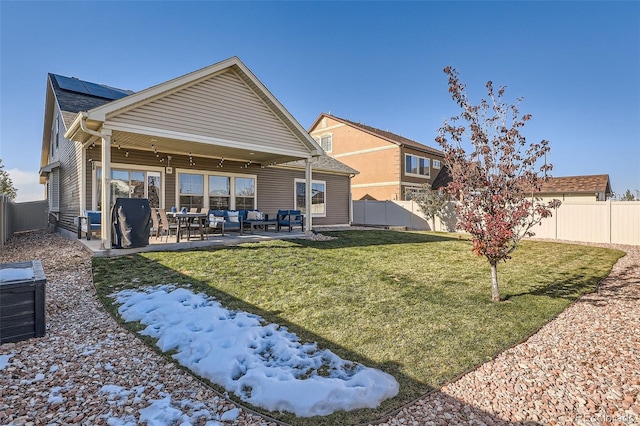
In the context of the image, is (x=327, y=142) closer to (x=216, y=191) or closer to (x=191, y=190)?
(x=216, y=191)

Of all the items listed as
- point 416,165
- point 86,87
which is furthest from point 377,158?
point 86,87

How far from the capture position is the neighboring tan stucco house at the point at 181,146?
797 cm

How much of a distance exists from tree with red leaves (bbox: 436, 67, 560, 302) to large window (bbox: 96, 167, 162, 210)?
9823mm

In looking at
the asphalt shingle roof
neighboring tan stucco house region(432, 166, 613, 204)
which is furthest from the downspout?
the asphalt shingle roof

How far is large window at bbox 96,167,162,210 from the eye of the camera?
33.6 feet

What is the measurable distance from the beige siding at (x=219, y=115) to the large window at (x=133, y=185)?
339 cm

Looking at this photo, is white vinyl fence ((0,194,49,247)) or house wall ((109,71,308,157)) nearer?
house wall ((109,71,308,157))

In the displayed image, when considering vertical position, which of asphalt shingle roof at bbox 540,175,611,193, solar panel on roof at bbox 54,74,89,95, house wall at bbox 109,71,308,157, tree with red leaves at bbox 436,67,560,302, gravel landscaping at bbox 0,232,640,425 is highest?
solar panel on roof at bbox 54,74,89,95

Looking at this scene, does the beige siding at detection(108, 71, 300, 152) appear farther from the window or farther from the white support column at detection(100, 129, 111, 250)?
the window

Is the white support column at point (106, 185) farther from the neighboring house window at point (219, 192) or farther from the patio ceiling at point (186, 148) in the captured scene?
the neighboring house window at point (219, 192)

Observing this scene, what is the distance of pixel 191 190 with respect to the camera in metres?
11.8

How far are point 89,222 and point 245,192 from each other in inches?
224

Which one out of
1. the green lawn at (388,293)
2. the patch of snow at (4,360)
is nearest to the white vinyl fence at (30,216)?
the green lawn at (388,293)

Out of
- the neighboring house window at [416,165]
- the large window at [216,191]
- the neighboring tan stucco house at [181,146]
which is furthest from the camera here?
the neighboring house window at [416,165]
